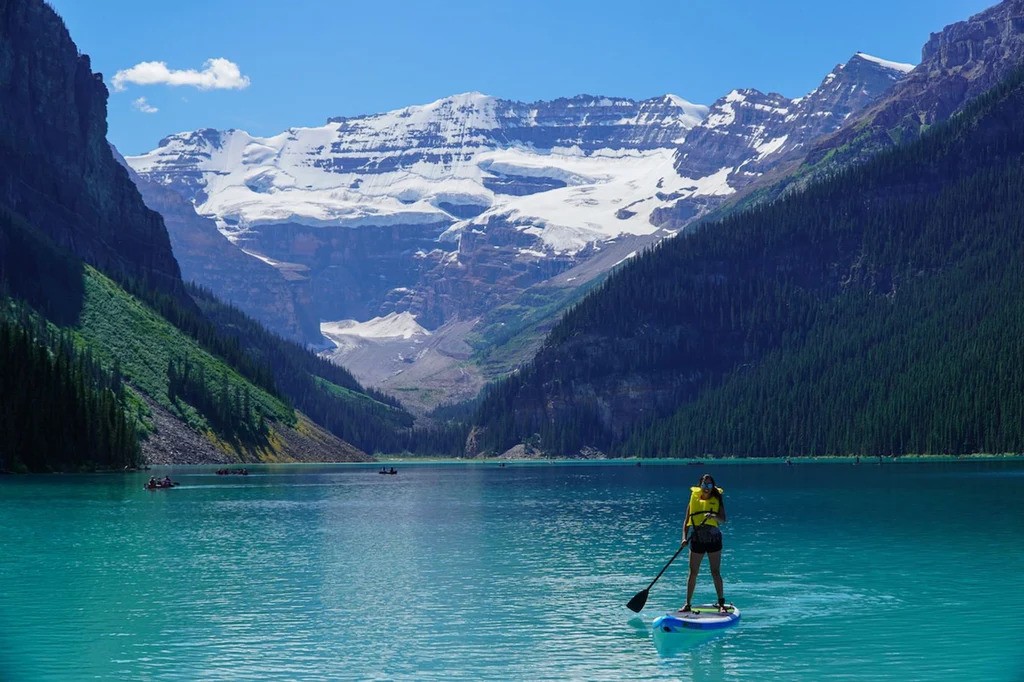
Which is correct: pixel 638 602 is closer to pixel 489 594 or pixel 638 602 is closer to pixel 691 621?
pixel 691 621

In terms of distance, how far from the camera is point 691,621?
179 ft

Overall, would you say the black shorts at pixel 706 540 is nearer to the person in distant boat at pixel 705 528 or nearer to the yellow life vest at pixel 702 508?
the person in distant boat at pixel 705 528

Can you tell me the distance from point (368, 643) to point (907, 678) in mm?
21562

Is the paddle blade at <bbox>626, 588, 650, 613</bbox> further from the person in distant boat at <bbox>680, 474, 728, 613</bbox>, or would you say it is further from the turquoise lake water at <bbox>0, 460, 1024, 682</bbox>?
the person in distant boat at <bbox>680, 474, 728, 613</bbox>

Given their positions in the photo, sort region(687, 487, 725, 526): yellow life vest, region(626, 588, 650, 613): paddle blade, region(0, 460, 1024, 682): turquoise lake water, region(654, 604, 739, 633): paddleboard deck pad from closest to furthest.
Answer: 1. region(0, 460, 1024, 682): turquoise lake water
2. region(654, 604, 739, 633): paddleboard deck pad
3. region(687, 487, 725, 526): yellow life vest
4. region(626, 588, 650, 613): paddle blade

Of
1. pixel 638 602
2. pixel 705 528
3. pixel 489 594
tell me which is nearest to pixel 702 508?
pixel 705 528

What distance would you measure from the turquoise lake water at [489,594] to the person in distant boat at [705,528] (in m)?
2.84

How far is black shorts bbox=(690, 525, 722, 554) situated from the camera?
55.7 meters

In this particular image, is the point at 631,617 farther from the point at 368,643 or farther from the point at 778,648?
the point at 368,643

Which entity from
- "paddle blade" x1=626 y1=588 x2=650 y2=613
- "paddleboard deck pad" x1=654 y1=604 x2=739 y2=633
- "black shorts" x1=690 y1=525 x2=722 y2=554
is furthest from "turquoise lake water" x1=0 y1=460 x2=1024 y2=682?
"black shorts" x1=690 y1=525 x2=722 y2=554

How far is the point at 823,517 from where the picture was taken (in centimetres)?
11944

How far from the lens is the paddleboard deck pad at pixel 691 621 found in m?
54.7

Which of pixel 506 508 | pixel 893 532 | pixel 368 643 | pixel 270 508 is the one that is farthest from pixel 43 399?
pixel 368 643

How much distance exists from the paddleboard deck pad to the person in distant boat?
2.09 ft
